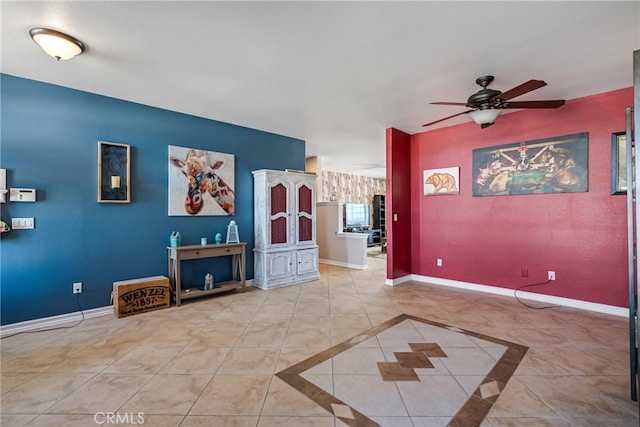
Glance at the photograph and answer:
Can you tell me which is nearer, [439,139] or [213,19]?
[213,19]

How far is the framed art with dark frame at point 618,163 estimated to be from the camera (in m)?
3.22

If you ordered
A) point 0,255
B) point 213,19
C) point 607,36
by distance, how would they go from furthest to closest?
point 0,255 → point 607,36 → point 213,19

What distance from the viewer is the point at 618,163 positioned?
3244mm

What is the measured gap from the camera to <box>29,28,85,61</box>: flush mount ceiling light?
7.09 ft

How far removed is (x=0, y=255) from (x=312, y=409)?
3.44 metres

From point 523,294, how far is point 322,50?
4.09 meters

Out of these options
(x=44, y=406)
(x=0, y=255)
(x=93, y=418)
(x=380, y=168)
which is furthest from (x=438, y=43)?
(x=380, y=168)

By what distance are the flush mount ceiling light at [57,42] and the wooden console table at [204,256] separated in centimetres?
224

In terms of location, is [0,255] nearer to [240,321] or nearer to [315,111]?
[240,321]

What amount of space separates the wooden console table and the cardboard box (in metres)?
0.16

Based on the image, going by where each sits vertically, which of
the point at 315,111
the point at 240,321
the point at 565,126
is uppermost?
the point at 315,111

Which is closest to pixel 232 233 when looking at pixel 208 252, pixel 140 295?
pixel 208 252

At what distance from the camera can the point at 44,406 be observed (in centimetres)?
173

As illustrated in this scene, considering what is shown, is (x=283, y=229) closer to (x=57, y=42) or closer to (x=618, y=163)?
(x=57, y=42)
